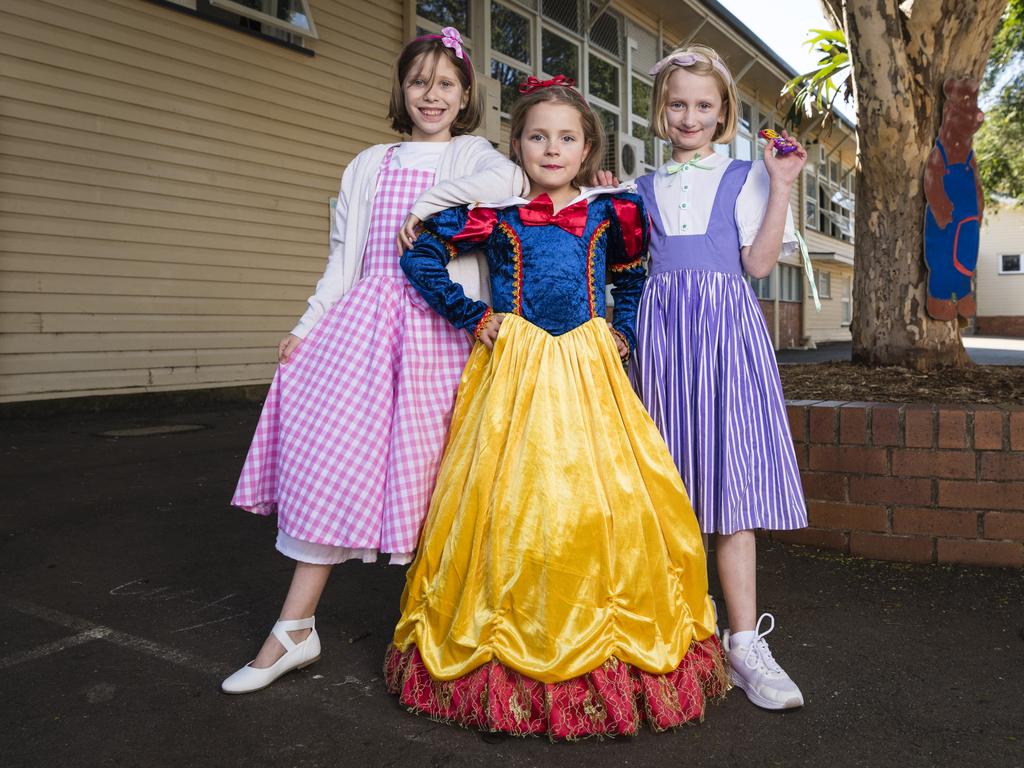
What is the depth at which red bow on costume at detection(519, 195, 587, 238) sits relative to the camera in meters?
2.34

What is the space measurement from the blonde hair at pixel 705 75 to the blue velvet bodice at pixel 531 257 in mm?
292

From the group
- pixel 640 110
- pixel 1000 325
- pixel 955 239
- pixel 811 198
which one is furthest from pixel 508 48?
pixel 1000 325

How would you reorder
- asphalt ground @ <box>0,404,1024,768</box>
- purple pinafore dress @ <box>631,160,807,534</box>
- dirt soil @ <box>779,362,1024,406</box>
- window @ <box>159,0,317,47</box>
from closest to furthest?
asphalt ground @ <box>0,404,1024,768</box> < purple pinafore dress @ <box>631,160,807,534</box> < dirt soil @ <box>779,362,1024,406</box> < window @ <box>159,0,317,47</box>

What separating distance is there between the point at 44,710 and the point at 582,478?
Result: 1.49 metres

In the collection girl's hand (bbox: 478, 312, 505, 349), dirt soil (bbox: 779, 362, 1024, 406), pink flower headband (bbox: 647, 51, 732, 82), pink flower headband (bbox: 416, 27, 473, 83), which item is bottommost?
dirt soil (bbox: 779, 362, 1024, 406)

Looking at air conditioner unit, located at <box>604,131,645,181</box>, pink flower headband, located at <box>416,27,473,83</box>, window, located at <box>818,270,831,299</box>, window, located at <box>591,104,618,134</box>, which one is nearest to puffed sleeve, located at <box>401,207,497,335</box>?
pink flower headband, located at <box>416,27,473,83</box>

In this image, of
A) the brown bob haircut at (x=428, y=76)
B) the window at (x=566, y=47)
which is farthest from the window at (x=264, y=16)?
the brown bob haircut at (x=428, y=76)

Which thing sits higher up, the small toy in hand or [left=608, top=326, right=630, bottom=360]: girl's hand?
the small toy in hand

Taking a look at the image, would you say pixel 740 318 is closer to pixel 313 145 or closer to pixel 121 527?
pixel 121 527

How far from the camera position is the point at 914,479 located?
3422 mm

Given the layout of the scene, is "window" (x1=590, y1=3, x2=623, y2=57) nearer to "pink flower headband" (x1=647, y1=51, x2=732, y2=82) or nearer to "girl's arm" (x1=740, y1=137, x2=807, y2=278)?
"pink flower headband" (x1=647, y1=51, x2=732, y2=82)

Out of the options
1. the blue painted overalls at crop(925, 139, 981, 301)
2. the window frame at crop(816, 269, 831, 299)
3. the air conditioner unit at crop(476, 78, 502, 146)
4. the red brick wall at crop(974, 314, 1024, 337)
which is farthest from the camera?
the red brick wall at crop(974, 314, 1024, 337)

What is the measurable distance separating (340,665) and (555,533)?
89 centimetres

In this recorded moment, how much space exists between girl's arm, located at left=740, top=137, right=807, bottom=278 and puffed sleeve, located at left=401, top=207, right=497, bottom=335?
0.74m
